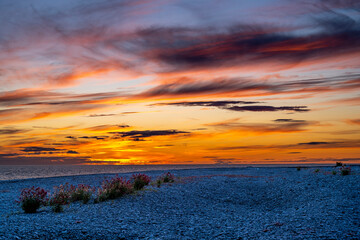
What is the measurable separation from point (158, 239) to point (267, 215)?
7.05 metres

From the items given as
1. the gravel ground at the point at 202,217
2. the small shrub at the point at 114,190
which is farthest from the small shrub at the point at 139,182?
the small shrub at the point at 114,190

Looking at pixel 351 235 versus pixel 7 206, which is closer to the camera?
pixel 351 235

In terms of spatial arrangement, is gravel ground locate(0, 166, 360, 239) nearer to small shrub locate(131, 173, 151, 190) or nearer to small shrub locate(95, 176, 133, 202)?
small shrub locate(95, 176, 133, 202)

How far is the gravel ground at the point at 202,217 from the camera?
11.9 m

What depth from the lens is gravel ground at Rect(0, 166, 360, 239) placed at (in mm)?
11922

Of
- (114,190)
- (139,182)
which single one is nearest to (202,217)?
(114,190)

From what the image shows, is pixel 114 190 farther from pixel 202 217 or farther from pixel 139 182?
pixel 202 217

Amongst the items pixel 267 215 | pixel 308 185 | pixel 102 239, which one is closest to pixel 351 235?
pixel 267 215

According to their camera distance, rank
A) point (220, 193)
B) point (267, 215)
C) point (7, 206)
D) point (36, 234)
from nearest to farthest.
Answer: point (36, 234) < point (267, 215) < point (7, 206) < point (220, 193)

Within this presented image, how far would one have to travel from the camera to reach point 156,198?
19141 millimetres

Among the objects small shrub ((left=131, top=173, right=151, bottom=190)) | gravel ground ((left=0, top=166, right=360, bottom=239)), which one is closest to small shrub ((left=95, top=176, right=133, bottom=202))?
gravel ground ((left=0, top=166, right=360, bottom=239))

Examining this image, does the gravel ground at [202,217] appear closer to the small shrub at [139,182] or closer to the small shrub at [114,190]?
the small shrub at [114,190]

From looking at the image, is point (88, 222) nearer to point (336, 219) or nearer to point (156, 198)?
point (156, 198)

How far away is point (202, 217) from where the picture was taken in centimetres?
1550
